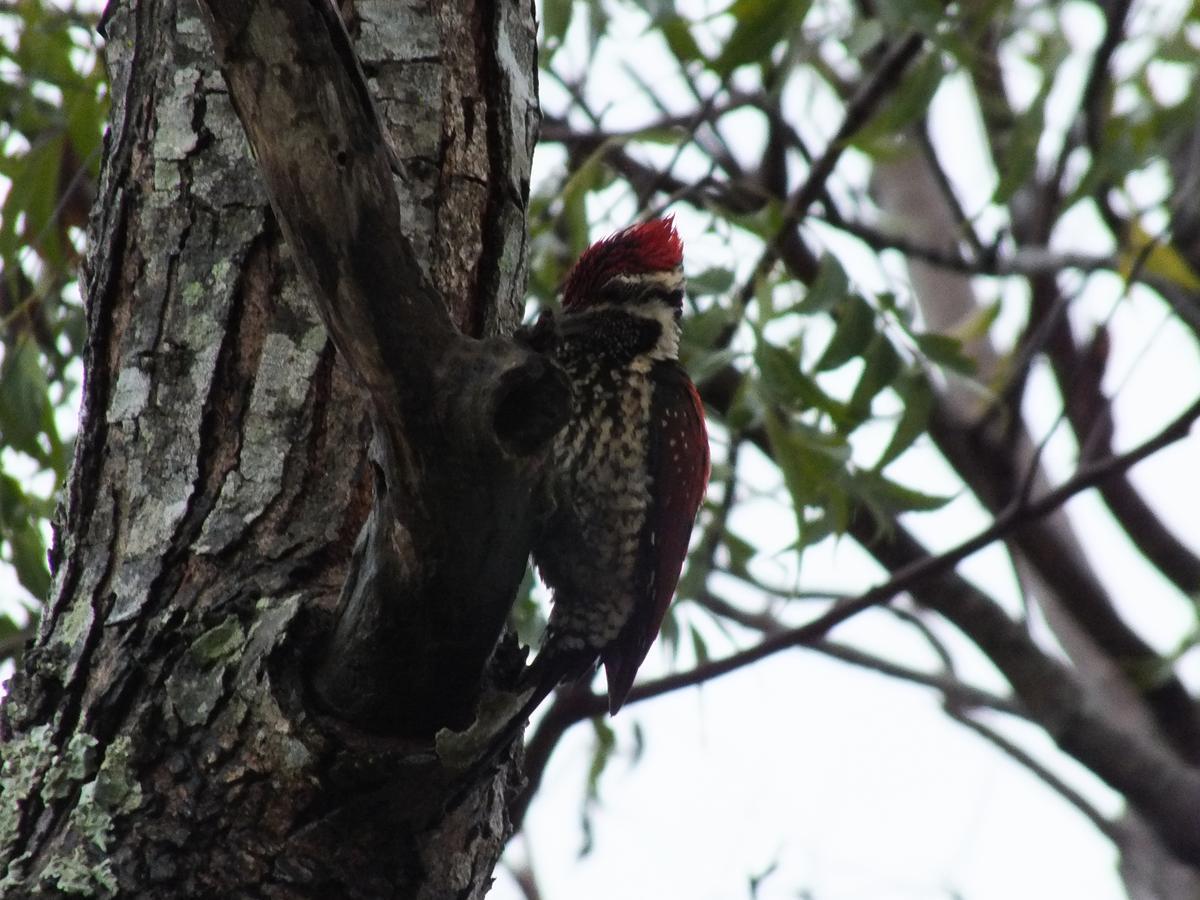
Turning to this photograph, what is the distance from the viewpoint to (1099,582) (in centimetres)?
513

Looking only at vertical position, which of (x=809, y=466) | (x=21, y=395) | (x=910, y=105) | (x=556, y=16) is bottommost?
(x=21, y=395)

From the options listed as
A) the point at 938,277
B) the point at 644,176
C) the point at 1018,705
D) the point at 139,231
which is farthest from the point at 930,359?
the point at 938,277

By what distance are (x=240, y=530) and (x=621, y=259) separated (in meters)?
1.13

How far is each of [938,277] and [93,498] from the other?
456 cm

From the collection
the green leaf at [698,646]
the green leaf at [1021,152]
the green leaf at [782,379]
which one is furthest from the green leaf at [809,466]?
the green leaf at [1021,152]

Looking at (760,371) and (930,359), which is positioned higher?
(930,359)

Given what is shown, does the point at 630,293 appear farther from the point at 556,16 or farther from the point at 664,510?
the point at 556,16

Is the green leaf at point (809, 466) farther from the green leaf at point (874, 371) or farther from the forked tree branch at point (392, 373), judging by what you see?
the forked tree branch at point (392, 373)

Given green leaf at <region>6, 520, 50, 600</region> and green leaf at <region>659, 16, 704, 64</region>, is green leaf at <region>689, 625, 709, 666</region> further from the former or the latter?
green leaf at <region>6, 520, 50, 600</region>

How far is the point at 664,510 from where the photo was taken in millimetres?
2600

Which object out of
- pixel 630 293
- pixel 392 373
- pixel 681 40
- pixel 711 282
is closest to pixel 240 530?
pixel 392 373

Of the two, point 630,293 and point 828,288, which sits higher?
point 828,288

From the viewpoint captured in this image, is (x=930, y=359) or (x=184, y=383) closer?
(x=184, y=383)

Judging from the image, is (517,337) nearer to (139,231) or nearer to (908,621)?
(139,231)
